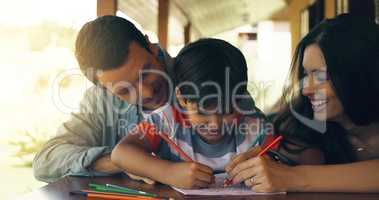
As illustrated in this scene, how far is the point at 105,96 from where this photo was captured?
47.4 inches

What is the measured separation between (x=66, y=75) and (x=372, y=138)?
1.29m

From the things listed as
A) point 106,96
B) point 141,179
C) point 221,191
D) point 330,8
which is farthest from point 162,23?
point 221,191

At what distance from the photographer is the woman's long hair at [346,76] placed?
3.39 feet

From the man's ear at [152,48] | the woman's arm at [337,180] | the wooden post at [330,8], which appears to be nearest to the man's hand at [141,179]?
the woman's arm at [337,180]

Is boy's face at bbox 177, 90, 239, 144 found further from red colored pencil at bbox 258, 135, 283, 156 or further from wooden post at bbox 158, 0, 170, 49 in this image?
wooden post at bbox 158, 0, 170, 49

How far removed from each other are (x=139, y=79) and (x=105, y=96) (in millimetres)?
157

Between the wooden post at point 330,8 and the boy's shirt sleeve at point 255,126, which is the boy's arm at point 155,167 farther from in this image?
the wooden post at point 330,8

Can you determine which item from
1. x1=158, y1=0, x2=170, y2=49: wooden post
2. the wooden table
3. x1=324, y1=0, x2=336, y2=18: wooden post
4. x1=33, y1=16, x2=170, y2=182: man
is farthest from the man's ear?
x1=158, y1=0, x2=170, y2=49: wooden post

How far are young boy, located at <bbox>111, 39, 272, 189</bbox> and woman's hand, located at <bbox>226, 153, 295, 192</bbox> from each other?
3.4 inches

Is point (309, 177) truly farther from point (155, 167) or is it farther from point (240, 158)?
point (155, 167)

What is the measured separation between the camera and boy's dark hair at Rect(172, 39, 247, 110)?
0.95m

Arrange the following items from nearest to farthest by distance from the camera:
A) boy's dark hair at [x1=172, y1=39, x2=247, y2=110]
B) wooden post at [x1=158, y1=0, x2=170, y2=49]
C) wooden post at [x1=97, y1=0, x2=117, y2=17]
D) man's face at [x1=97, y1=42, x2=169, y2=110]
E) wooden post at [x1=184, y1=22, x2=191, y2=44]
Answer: boy's dark hair at [x1=172, y1=39, x2=247, y2=110] → man's face at [x1=97, y1=42, x2=169, y2=110] → wooden post at [x1=97, y1=0, x2=117, y2=17] → wooden post at [x1=158, y1=0, x2=170, y2=49] → wooden post at [x1=184, y1=22, x2=191, y2=44]

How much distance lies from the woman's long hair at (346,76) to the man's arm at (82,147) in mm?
379

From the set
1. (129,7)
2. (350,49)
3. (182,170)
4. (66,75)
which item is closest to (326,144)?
(350,49)
